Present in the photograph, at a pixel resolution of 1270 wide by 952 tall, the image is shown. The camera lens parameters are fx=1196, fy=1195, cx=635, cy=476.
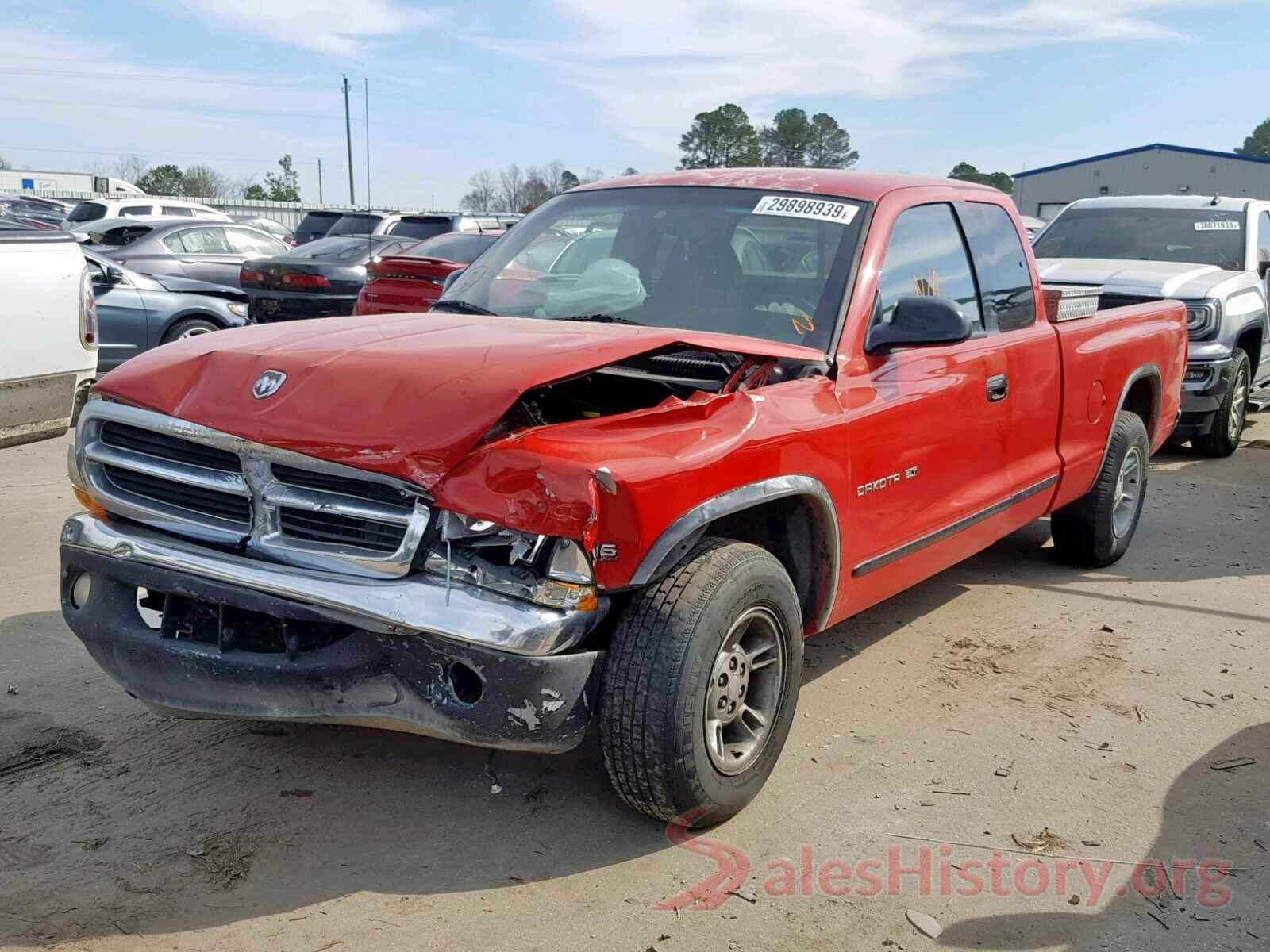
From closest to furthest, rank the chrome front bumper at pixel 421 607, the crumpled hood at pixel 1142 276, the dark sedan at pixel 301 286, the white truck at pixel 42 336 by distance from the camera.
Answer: the chrome front bumper at pixel 421 607 → the white truck at pixel 42 336 → the crumpled hood at pixel 1142 276 → the dark sedan at pixel 301 286

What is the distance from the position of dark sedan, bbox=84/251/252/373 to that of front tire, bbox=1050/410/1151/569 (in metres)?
7.24

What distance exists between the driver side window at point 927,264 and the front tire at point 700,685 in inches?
49.9

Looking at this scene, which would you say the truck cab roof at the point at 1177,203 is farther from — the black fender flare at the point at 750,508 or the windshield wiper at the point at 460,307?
the black fender flare at the point at 750,508

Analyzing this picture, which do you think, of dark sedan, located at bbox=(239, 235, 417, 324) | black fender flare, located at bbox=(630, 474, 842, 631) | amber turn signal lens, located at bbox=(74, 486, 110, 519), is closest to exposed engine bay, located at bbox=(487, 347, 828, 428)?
black fender flare, located at bbox=(630, 474, 842, 631)

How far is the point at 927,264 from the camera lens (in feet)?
14.9

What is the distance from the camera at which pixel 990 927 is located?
9.73 ft

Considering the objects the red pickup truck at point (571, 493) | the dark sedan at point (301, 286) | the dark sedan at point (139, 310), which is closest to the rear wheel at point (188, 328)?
the dark sedan at point (139, 310)

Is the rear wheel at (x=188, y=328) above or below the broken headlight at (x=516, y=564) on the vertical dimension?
above

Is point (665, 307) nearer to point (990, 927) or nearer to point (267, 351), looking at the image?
point (267, 351)

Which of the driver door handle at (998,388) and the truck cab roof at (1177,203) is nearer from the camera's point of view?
the driver door handle at (998,388)

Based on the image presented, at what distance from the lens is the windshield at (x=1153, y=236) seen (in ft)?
32.6

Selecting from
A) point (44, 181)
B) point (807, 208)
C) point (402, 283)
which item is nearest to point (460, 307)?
point (807, 208)

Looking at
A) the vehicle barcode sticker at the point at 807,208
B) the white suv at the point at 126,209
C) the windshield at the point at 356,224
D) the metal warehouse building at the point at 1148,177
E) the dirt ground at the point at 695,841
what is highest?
the metal warehouse building at the point at 1148,177

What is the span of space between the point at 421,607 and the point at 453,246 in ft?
32.4
